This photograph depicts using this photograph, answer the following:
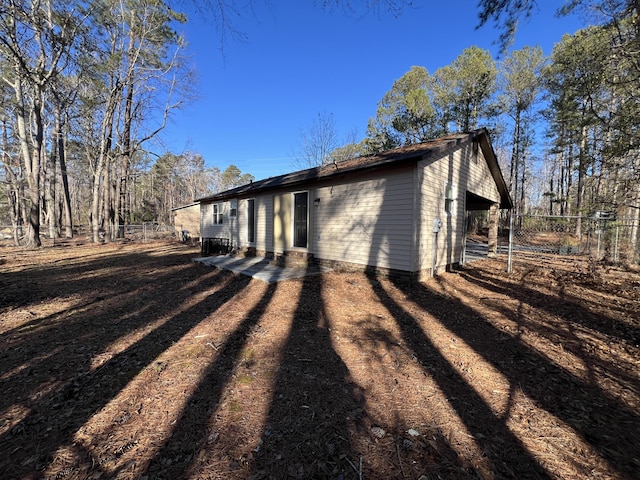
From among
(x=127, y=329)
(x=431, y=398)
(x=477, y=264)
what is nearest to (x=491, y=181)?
(x=477, y=264)

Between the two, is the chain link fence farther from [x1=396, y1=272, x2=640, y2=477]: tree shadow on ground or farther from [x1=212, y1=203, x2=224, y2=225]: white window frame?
[x1=212, y1=203, x2=224, y2=225]: white window frame

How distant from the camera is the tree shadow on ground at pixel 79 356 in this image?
2078 millimetres

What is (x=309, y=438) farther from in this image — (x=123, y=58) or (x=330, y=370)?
(x=123, y=58)

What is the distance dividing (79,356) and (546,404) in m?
5.00

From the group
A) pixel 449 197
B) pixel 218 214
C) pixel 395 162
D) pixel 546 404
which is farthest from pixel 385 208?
pixel 218 214

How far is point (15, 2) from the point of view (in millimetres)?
4930

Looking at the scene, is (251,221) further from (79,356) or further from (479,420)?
(479,420)

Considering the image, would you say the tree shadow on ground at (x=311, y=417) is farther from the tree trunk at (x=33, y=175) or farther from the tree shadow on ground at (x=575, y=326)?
the tree trunk at (x=33, y=175)

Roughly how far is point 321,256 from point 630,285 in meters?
7.49

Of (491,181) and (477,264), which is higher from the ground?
(491,181)

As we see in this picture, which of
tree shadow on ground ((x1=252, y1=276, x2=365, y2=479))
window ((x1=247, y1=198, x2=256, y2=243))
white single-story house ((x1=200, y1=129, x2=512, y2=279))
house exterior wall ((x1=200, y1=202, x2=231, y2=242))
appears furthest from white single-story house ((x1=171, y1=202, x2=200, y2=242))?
tree shadow on ground ((x1=252, y1=276, x2=365, y2=479))

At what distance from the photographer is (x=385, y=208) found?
704cm

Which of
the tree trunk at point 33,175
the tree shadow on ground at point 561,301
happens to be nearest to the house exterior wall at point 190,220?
the tree trunk at point 33,175

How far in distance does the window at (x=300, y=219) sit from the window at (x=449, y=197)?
4211 mm
